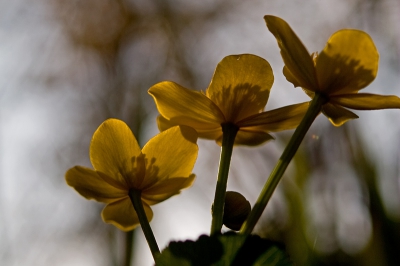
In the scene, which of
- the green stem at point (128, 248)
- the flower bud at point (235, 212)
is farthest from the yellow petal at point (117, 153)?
the green stem at point (128, 248)

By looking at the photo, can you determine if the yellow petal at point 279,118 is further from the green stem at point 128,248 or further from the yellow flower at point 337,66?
the green stem at point 128,248

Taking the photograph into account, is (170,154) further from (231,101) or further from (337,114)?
(337,114)

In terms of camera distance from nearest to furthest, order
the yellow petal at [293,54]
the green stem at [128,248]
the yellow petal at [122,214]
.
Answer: the yellow petal at [293,54]
the yellow petal at [122,214]
the green stem at [128,248]

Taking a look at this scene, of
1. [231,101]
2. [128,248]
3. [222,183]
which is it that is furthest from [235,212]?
[128,248]

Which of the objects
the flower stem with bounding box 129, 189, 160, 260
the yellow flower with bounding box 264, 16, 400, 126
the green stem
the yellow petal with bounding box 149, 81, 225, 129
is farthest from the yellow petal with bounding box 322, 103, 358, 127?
the green stem

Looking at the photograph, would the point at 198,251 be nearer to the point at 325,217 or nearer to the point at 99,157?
the point at 99,157

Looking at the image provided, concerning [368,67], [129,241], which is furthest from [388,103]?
[129,241]
